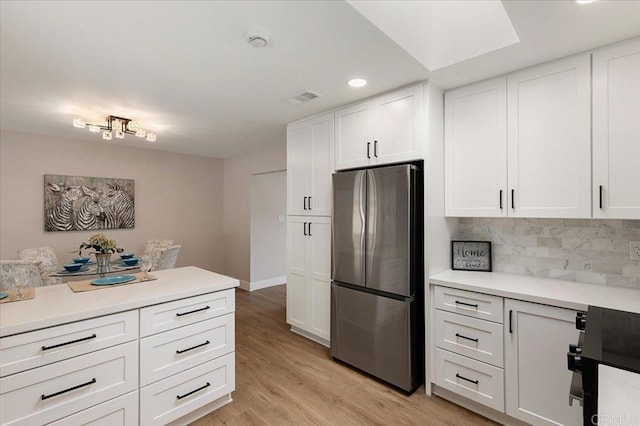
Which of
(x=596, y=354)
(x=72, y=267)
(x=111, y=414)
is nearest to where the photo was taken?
(x=596, y=354)

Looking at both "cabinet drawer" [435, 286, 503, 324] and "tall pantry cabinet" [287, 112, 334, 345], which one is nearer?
"cabinet drawer" [435, 286, 503, 324]

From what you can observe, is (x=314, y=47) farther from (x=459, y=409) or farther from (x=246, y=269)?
(x=246, y=269)

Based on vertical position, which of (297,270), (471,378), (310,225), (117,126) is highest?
(117,126)

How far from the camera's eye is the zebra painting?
13.9 feet

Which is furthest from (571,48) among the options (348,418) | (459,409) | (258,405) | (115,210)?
(115,210)

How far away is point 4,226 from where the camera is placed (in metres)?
3.92

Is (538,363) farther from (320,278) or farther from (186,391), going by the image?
(186,391)

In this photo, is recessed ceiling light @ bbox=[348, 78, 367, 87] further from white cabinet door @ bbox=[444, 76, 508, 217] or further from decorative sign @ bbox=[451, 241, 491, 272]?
decorative sign @ bbox=[451, 241, 491, 272]

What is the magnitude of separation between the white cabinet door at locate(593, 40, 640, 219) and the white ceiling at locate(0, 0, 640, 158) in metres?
0.15

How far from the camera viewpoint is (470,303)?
2.17 metres

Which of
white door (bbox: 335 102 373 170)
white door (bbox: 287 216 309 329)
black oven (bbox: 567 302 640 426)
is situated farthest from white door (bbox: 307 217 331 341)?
black oven (bbox: 567 302 640 426)

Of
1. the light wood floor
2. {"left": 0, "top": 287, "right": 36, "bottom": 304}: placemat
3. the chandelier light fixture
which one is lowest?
the light wood floor

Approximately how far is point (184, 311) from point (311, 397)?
1.22m

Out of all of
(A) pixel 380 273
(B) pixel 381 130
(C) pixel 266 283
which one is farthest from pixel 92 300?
(C) pixel 266 283
